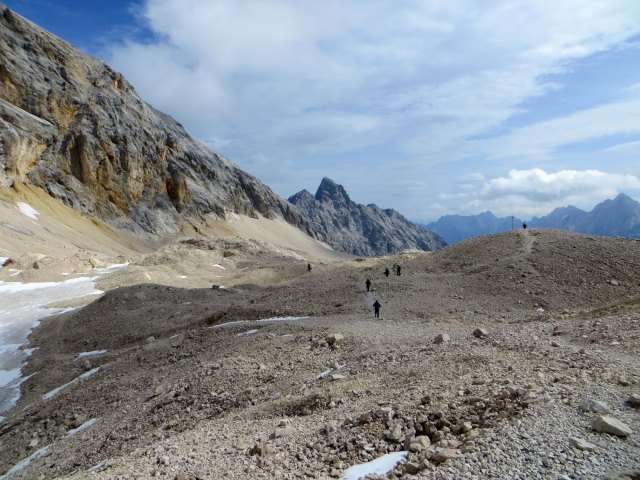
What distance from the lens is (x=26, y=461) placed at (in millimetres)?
13250

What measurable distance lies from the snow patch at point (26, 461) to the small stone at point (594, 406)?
48.0 ft

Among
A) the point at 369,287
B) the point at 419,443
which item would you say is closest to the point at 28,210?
the point at 369,287

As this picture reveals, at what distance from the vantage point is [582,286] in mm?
26375

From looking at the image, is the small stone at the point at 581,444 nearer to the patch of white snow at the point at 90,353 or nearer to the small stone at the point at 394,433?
the small stone at the point at 394,433

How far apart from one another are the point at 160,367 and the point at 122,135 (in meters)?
88.3

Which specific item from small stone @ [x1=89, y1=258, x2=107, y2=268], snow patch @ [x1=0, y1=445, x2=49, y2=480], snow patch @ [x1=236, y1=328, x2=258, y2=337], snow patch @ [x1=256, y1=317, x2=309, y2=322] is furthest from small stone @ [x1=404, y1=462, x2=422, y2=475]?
small stone @ [x1=89, y1=258, x2=107, y2=268]

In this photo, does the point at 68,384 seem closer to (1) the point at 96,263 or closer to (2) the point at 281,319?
(2) the point at 281,319

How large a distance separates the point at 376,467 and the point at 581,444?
3.16 m

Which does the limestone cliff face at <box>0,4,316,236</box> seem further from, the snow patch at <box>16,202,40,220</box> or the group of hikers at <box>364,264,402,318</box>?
the group of hikers at <box>364,264,402,318</box>

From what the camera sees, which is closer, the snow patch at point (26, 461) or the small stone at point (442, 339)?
the snow patch at point (26, 461)

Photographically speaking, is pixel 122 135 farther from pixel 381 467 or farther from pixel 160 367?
pixel 381 467

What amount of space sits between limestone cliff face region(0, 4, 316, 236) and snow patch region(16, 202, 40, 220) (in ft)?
14.8

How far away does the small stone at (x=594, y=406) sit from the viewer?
7.51 meters

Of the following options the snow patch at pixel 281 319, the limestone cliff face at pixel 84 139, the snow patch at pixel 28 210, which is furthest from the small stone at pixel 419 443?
the limestone cliff face at pixel 84 139
